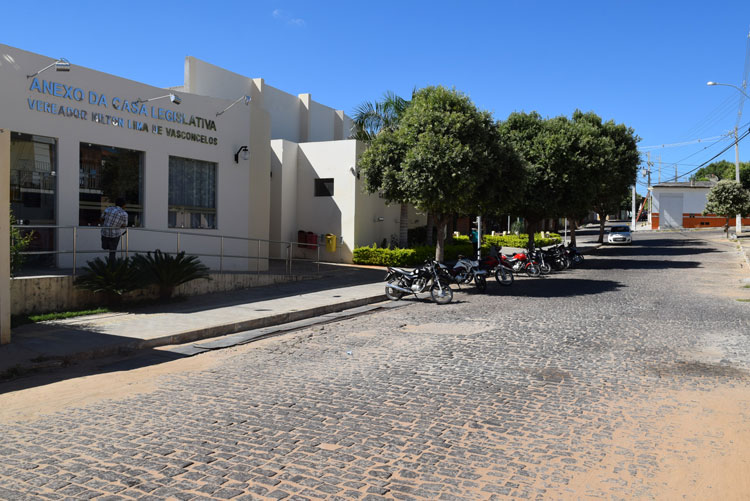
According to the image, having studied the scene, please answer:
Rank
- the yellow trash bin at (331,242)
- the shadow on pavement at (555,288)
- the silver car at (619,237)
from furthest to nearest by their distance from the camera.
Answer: the silver car at (619,237) → the yellow trash bin at (331,242) → the shadow on pavement at (555,288)

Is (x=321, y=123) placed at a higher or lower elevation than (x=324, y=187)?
higher

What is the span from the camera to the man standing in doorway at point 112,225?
12164 mm

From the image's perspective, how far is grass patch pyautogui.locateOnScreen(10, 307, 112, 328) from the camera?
32.4ft

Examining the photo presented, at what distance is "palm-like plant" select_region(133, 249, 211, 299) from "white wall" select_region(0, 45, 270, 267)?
2.02 meters

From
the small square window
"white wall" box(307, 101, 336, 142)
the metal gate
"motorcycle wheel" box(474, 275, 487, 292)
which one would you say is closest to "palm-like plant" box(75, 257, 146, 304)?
"motorcycle wheel" box(474, 275, 487, 292)

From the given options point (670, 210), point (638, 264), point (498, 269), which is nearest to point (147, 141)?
point (498, 269)

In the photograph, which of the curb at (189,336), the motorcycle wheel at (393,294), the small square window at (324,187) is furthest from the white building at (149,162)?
the motorcycle wheel at (393,294)

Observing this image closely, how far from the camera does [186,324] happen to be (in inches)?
404

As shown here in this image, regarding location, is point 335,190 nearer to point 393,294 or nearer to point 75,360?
point 393,294

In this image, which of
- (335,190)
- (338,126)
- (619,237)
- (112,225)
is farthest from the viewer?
(619,237)

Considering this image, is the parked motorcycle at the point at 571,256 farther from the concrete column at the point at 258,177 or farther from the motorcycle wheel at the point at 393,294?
the concrete column at the point at 258,177

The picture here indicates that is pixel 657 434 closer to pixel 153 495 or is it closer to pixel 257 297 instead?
pixel 153 495

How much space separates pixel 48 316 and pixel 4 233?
2.50 metres

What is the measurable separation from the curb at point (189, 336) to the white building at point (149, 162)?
328 cm
